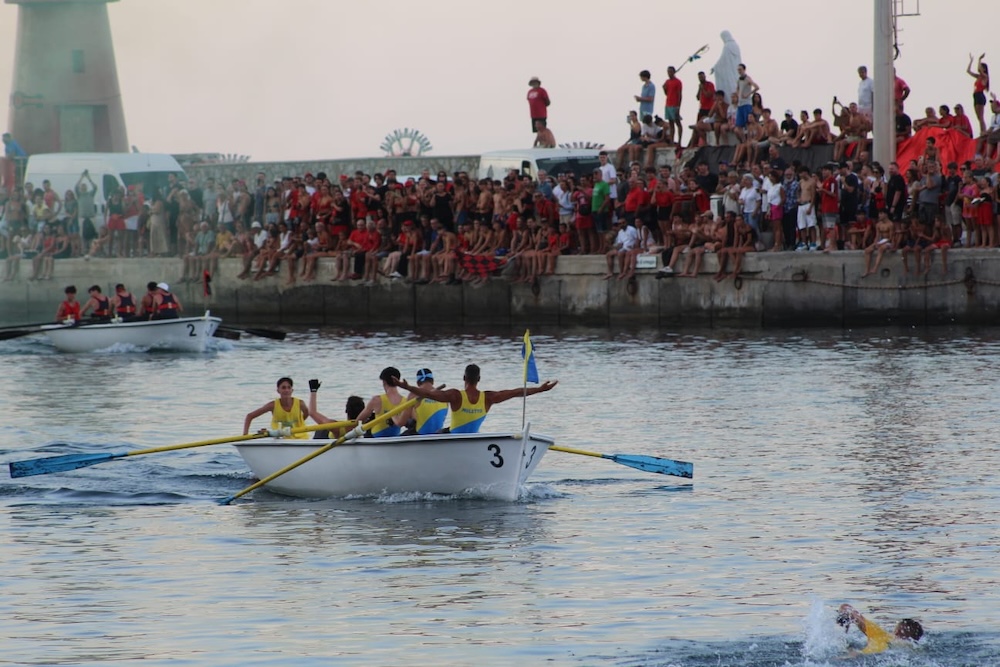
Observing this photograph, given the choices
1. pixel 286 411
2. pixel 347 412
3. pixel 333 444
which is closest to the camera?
pixel 333 444

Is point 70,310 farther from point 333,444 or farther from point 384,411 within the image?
point 333,444

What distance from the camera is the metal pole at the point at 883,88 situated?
34906 millimetres

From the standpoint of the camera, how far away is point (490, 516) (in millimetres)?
17266

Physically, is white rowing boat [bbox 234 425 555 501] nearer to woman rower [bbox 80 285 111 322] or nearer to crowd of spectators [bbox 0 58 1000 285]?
crowd of spectators [bbox 0 58 1000 285]

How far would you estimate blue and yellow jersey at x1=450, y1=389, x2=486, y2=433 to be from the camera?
1814cm

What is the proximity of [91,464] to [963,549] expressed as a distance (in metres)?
10.00

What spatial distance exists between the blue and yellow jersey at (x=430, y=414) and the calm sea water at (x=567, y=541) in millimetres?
944

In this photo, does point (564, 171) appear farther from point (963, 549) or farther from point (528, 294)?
point (963, 549)

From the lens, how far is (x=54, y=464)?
1939 centimetres

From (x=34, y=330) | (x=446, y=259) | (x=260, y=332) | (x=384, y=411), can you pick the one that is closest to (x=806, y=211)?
(x=446, y=259)

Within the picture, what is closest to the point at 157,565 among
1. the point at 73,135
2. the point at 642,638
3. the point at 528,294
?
the point at 642,638

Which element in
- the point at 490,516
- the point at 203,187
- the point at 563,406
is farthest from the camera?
the point at 203,187

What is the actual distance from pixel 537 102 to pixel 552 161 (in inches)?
58.6

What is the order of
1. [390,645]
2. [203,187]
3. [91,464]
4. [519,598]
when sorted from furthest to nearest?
[203,187], [91,464], [519,598], [390,645]
